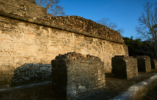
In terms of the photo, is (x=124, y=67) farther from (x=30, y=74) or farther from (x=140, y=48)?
(x=140, y=48)

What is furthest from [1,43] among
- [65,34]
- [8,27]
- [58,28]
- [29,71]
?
[65,34]

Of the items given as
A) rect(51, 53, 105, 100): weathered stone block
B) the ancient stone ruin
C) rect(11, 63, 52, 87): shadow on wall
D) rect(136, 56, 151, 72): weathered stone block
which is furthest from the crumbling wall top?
rect(136, 56, 151, 72): weathered stone block

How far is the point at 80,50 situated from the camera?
5.98 m

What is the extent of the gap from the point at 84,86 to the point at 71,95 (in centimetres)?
43

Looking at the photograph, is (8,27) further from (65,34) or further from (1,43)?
(65,34)

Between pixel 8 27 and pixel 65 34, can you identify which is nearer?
pixel 8 27

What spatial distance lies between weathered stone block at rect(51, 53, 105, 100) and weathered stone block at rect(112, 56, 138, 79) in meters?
1.96

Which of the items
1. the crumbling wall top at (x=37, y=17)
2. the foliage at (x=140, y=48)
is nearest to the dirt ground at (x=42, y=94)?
the crumbling wall top at (x=37, y=17)

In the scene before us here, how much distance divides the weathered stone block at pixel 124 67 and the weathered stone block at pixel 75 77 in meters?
1.96

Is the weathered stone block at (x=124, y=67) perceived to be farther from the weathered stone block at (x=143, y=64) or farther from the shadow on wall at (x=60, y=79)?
the shadow on wall at (x=60, y=79)

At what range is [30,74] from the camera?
13.0 feet

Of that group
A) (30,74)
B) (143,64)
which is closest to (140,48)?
(143,64)

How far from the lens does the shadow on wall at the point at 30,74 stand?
364 cm

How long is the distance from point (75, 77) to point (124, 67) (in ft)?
9.72
